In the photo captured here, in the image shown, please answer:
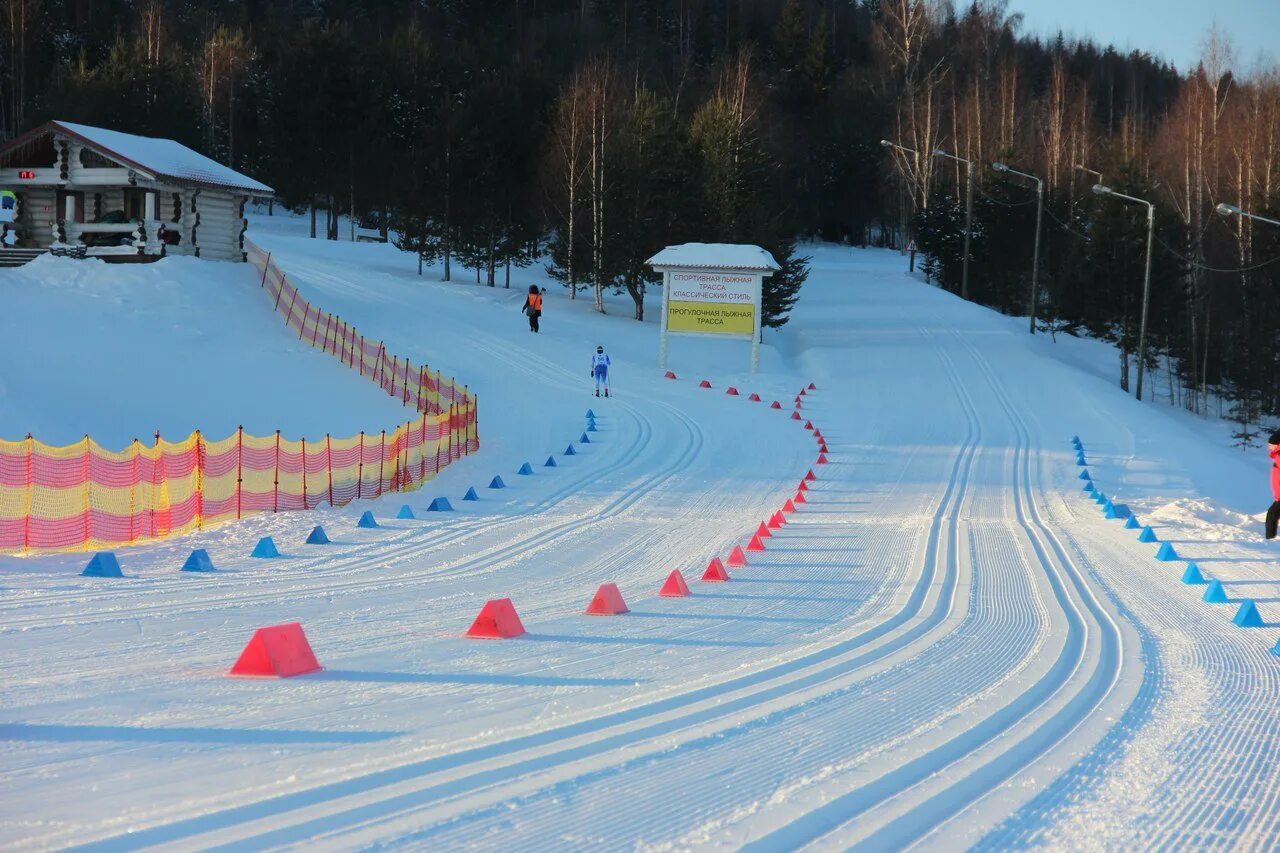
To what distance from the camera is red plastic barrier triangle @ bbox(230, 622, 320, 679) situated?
802cm

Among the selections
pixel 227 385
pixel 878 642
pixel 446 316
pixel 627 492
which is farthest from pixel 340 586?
pixel 446 316

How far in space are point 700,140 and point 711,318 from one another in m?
13.2

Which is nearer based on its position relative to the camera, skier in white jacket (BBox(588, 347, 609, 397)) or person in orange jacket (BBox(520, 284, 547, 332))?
skier in white jacket (BBox(588, 347, 609, 397))

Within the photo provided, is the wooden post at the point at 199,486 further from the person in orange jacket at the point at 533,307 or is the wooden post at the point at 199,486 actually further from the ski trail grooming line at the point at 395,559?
the person in orange jacket at the point at 533,307

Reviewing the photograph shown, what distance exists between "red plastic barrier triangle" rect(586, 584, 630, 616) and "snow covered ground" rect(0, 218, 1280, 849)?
303 mm

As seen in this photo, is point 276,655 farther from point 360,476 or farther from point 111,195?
point 111,195

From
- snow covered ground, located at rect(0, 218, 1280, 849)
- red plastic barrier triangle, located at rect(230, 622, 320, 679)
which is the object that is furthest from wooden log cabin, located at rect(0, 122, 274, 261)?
red plastic barrier triangle, located at rect(230, 622, 320, 679)

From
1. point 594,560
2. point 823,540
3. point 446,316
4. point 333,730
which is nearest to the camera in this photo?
point 333,730

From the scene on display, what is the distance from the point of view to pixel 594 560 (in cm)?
1498

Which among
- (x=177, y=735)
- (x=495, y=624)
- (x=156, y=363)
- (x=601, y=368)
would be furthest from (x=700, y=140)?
(x=177, y=735)

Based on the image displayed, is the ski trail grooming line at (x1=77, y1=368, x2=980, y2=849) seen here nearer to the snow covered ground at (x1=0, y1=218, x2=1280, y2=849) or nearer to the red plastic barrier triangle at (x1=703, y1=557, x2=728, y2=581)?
the snow covered ground at (x1=0, y1=218, x2=1280, y2=849)

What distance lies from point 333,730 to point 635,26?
100 meters

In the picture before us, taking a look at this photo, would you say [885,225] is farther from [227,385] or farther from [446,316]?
[227,385]

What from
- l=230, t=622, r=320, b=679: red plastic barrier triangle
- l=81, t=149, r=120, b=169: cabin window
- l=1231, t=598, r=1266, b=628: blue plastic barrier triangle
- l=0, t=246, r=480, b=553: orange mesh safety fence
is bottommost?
l=0, t=246, r=480, b=553: orange mesh safety fence
